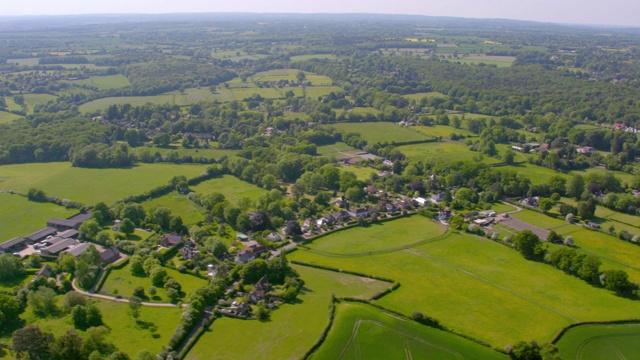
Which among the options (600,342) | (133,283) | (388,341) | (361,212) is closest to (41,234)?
(133,283)

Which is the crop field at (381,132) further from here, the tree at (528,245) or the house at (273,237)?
the tree at (528,245)

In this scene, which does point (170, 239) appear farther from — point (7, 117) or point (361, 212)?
point (7, 117)

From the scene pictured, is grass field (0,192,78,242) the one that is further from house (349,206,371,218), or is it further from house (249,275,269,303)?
house (349,206,371,218)

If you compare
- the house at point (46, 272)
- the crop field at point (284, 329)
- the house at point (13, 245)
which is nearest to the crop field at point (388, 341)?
the crop field at point (284, 329)

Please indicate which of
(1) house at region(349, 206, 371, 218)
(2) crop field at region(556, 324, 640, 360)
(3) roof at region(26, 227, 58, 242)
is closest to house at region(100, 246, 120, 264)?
(3) roof at region(26, 227, 58, 242)

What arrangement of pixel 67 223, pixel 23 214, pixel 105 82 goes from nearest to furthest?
pixel 67 223 → pixel 23 214 → pixel 105 82

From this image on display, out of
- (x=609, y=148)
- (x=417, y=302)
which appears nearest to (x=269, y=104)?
(x=609, y=148)
